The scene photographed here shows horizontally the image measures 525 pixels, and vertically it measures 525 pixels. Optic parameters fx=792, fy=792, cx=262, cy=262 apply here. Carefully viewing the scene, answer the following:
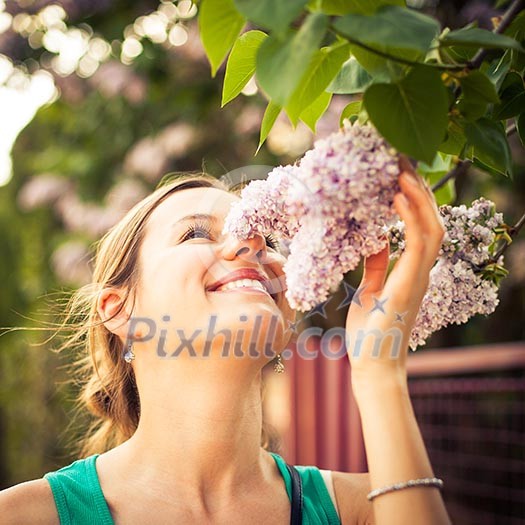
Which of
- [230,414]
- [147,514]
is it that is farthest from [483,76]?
[147,514]

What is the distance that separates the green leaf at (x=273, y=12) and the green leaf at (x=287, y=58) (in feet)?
0.09

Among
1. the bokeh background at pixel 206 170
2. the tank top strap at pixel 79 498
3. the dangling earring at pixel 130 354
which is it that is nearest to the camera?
the tank top strap at pixel 79 498

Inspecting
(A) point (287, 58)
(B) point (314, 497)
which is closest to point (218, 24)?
(A) point (287, 58)

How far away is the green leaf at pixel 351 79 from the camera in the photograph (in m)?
0.95

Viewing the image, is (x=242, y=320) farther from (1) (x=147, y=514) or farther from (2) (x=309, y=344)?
(2) (x=309, y=344)

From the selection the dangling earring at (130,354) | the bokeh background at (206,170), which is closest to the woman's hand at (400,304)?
the dangling earring at (130,354)

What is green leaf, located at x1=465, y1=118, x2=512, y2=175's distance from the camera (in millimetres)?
917

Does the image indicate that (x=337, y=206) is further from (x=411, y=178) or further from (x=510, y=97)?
(x=510, y=97)

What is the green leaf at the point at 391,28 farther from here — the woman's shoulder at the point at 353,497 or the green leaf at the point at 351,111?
the woman's shoulder at the point at 353,497

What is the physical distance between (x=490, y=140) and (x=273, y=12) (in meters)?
0.33

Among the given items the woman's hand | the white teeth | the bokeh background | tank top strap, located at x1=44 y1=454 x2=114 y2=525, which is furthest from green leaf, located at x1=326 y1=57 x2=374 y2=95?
the bokeh background

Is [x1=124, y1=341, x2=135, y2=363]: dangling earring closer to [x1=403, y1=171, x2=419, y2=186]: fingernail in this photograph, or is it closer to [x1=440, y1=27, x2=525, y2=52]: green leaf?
[x1=403, y1=171, x2=419, y2=186]: fingernail

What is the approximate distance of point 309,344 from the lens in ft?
14.9

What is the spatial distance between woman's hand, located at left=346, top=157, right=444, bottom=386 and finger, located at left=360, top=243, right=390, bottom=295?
27 mm
